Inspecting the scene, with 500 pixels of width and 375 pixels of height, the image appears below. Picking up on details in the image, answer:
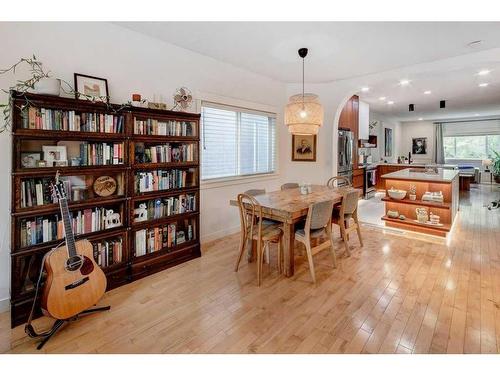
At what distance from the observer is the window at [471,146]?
1035 cm

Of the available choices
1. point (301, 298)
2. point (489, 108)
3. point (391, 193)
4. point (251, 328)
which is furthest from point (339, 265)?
point (489, 108)

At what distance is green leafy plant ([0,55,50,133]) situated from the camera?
2242 millimetres

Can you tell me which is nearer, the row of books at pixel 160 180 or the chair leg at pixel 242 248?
the row of books at pixel 160 180

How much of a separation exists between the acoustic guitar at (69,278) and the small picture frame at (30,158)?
248mm

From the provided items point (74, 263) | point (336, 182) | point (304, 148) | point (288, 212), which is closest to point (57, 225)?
point (74, 263)

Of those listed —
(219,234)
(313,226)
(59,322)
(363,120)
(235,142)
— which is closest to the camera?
(59,322)


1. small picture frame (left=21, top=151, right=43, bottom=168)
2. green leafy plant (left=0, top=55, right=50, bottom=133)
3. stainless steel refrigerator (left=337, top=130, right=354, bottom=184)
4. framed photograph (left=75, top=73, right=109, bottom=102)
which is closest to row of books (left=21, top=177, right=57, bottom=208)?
small picture frame (left=21, top=151, right=43, bottom=168)

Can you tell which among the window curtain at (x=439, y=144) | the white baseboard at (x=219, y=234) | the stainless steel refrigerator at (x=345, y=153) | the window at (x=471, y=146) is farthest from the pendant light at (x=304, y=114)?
the window at (x=471, y=146)

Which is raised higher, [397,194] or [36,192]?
[36,192]

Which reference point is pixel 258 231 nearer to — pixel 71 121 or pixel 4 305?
pixel 71 121

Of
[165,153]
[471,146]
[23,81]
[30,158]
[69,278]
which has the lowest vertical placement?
[69,278]

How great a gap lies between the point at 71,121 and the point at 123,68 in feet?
3.12

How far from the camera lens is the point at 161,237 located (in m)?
3.16

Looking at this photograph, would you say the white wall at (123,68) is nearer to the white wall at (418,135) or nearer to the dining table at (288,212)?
the dining table at (288,212)
